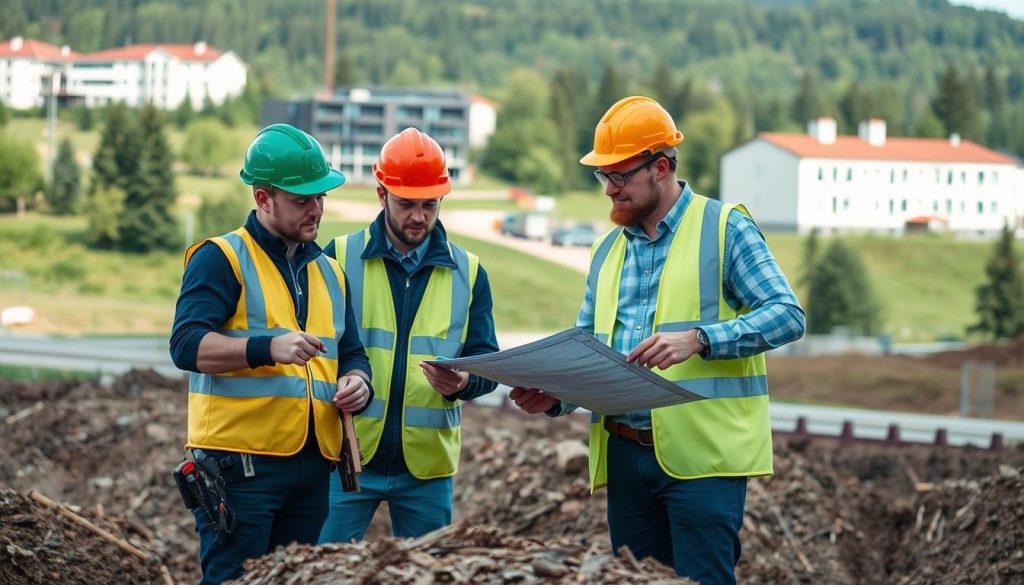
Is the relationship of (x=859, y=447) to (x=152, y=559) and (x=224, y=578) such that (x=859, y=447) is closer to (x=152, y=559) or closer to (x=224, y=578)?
(x=152, y=559)

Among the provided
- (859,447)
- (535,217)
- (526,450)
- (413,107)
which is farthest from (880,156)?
(526,450)

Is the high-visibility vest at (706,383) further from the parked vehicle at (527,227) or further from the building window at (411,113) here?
the building window at (411,113)

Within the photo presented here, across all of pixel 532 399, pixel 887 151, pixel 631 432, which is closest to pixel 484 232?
pixel 887 151

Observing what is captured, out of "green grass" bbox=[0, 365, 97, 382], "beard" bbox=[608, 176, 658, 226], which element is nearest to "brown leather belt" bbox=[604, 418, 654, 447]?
"beard" bbox=[608, 176, 658, 226]

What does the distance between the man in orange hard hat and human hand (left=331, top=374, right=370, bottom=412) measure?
1.58ft

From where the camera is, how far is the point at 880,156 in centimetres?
8212

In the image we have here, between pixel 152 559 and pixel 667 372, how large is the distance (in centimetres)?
279

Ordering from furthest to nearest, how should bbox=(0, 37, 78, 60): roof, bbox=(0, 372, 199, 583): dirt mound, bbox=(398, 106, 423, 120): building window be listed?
1. bbox=(398, 106, 423, 120): building window
2. bbox=(0, 37, 78, 60): roof
3. bbox=(0, 372, 199, 583): dirt mound

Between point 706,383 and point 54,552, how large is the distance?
107 inches

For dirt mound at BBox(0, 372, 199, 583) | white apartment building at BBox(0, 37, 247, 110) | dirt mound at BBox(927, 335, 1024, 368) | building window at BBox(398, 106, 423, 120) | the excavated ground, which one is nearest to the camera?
the excavated ground

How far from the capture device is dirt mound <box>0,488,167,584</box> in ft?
18.2

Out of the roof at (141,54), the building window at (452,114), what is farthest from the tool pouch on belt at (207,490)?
the roof at (141,54)

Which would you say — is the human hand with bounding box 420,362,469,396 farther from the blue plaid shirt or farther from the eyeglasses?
the eyeglasses

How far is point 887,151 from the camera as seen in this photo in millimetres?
85625
